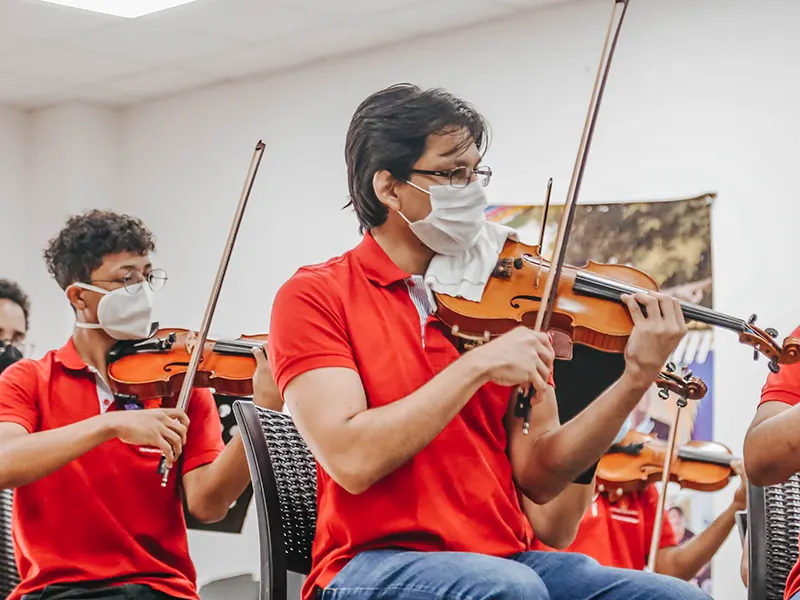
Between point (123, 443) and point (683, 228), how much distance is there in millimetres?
2102

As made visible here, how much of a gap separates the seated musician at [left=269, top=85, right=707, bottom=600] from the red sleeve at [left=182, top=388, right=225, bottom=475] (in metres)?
0.72

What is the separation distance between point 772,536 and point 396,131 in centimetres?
98

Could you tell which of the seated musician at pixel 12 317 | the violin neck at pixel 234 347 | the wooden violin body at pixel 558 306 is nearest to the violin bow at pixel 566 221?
the wooden violin body at pixel 558 306

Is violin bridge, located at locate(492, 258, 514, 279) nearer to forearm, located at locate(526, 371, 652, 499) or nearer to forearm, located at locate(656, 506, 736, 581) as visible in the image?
forearm, located at locate(526, 371, 652, 499)

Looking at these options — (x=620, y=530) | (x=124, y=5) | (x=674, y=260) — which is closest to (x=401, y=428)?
(x=620, y=530)

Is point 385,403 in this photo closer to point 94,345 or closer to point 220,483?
point 220,483

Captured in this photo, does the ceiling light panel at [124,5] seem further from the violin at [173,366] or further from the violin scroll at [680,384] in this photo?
the violin scroll at [680,384]

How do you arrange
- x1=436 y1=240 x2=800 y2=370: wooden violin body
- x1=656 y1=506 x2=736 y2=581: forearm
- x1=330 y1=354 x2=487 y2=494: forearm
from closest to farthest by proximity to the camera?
Result: 1. x1=330 y1=354 x2=487 y2=494: forearm
2. x1=436 y1=240 x2=800 y2=370: wooden violin body
3. x1=656 y1=506 x2=736 y2=581: forearm

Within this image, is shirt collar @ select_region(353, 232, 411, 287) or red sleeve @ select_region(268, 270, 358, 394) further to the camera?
shirt collar @ select_region(353, 232, 411, 287)

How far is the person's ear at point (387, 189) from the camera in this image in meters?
1.70

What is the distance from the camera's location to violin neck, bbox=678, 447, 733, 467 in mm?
3107

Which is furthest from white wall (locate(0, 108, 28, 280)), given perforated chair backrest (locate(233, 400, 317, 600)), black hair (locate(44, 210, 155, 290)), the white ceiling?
perforated chair backrest (locate(233, 400, 317, 600))

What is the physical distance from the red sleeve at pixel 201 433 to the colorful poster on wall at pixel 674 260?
4.73 ft

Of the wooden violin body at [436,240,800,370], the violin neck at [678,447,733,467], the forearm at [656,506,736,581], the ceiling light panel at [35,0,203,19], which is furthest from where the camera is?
the ceiling light panel at [35,0,203,19]
